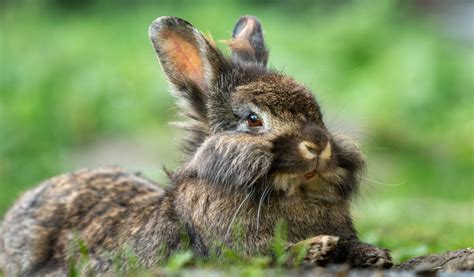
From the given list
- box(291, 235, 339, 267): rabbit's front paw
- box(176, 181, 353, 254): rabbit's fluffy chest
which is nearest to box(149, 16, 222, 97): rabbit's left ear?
box(176, 181, 353, 254): rabbit's fluffy chest

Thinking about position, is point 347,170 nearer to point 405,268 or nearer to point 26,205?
point 405,268

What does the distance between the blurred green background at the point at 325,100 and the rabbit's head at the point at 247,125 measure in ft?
6.18

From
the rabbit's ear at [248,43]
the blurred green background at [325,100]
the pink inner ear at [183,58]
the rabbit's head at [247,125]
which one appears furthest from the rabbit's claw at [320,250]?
the blurred green background at [325,100]

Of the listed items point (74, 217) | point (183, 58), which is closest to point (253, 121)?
point (183, 58)

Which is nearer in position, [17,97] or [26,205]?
[26,205]

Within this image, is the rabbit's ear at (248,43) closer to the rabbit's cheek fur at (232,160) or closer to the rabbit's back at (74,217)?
the rabbit's cheek fur at (232,160)

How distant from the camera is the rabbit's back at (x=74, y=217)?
21.7ft

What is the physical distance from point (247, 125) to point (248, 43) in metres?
1.07

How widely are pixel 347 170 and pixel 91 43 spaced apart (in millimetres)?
12036

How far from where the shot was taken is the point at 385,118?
1315 centimetres

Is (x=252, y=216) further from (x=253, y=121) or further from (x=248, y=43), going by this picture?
(x=248, y=43)

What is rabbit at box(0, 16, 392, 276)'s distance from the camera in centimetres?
570

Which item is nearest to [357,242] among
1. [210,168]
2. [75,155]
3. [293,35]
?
[210,168]

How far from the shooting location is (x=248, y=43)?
22.5 ft
